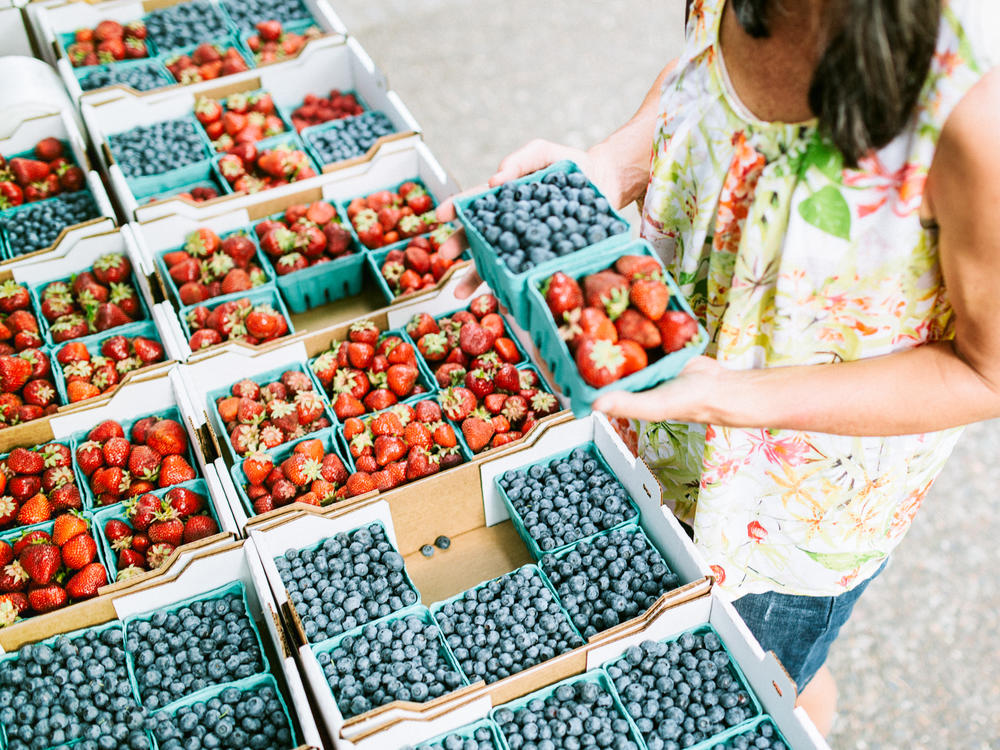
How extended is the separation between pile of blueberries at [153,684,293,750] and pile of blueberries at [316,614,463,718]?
4.4 inches

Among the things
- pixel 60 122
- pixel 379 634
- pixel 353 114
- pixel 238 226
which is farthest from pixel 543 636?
pixel 60 122

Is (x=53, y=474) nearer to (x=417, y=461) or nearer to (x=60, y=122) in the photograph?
(x=417, y=461)

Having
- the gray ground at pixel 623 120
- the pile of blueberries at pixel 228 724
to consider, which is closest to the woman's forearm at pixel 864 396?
the pile of blueberries at pixel 228 724

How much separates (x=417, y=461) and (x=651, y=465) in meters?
0.50

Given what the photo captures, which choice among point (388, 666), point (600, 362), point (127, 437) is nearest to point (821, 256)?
point (600, 362)

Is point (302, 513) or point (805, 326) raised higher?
point (805, 326)

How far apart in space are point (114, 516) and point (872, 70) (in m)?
1.64

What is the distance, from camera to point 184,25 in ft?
10.1

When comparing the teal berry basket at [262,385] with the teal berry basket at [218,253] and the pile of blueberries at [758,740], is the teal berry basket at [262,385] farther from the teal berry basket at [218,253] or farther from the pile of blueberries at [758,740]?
the pile of blueberries at [758,740]

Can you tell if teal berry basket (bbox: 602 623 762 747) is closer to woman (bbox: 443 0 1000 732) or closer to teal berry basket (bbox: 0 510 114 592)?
woman (bbox: 443 0 1000 732)

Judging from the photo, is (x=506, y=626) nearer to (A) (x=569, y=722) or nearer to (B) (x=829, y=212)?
(A) (x=569, y=722)

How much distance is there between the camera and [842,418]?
1.16 m

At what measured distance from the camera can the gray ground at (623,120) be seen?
2426mm

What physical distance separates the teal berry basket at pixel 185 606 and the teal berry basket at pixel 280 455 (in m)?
0.16
